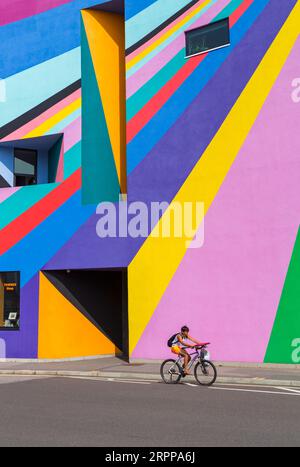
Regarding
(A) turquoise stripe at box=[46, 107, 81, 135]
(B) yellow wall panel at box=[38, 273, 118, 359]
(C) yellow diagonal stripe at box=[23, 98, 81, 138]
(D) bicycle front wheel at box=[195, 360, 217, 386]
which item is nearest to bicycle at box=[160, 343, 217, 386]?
(D) bicycle front wheel at box=[195, 360, 217, 386]

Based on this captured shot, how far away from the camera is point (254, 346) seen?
1739 centimetres

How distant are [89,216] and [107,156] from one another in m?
2.61

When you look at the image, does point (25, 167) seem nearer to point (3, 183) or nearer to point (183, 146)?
point (3, 183)

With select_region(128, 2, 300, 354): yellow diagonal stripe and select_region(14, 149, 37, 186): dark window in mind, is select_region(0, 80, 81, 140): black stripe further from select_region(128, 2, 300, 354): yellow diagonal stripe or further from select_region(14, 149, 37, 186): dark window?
select_region(128, 2, 300, 354): yellow diagonal stripe

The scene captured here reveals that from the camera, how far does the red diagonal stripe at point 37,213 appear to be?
824 inches

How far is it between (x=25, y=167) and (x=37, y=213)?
338 cm

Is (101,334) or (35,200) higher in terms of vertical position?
(35,200)

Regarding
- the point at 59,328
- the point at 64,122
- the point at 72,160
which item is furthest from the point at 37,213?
the point at 59,328

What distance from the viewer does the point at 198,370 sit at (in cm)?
1431

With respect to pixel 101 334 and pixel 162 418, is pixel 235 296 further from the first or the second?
pixel 162 418

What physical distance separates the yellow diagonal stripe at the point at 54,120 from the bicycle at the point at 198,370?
433 inches
